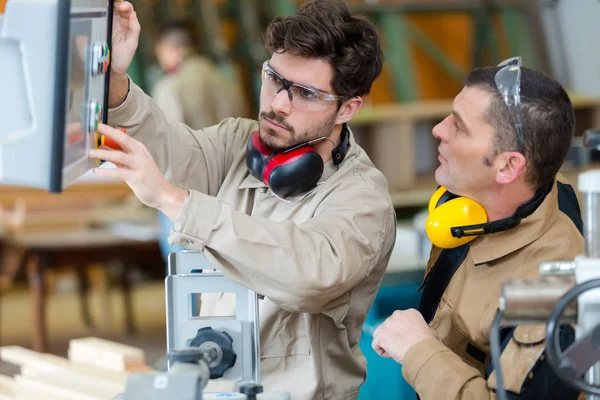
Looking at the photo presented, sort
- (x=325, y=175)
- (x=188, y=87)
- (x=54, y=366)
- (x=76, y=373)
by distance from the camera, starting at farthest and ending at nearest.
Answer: (x=188, y=87) < (x=54, y=366) < (x=76, y=373) < (x=325, y=175)

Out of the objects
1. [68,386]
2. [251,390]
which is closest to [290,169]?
[251,390]

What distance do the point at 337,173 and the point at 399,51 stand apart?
460cm

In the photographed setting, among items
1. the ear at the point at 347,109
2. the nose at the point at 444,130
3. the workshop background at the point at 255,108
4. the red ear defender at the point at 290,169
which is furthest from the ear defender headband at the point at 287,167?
the workshop background at the point at 255,108

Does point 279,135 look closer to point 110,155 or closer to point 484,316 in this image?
point 110,155

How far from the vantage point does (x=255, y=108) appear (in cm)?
655

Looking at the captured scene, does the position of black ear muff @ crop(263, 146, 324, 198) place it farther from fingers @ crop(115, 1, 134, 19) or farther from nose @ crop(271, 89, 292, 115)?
fingers @ crop(115, 1, 134, 19)

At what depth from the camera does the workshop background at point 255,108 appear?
19.0 ft

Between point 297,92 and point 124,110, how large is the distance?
0.40 m

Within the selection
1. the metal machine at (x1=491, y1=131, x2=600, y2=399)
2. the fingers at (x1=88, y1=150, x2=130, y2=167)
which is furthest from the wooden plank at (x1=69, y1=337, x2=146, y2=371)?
the metal machine at (x1=491, y1=131, x2=600, y2=399)

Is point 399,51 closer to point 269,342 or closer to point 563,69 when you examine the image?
point 563,69

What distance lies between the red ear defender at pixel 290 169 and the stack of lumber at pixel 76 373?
72 centimetres

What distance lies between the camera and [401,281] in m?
3.46

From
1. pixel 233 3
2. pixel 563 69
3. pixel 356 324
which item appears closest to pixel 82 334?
pixel 233 3

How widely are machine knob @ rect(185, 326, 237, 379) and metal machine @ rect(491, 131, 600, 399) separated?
0.55m
